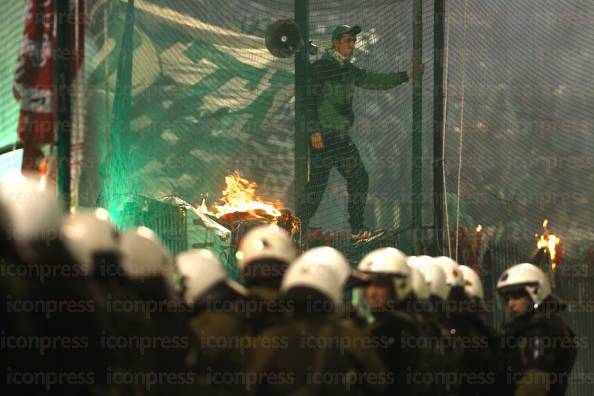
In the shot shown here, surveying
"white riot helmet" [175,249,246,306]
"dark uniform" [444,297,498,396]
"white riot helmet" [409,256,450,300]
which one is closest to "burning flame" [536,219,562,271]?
"white riot helmet" [409,256,450,300]

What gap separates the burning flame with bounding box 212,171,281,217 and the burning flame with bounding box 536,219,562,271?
365 cm

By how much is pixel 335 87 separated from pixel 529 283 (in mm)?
5548

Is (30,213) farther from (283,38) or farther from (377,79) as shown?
(377,79)

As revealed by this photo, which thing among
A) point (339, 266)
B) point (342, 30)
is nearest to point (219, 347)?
point (339, 266)

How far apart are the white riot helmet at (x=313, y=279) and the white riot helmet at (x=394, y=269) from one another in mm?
1955

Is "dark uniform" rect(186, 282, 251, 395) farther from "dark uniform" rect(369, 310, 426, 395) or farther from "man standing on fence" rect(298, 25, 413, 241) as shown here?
Result: "man standing on fence" rect(298, 25, 413, 241)

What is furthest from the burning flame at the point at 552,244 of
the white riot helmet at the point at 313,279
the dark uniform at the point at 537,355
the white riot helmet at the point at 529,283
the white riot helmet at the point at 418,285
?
the white riot helmet at the point at 313,279

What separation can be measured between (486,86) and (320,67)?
2.38m

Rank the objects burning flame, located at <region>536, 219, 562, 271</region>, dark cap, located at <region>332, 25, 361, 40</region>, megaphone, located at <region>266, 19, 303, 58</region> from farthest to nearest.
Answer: burning flame, located at <region>536, 219, 562, 271</region> < dark cap, located at <region>332, 25, 361, 40</region> < megaphone, located at <region>266, 19, 303, 58</region>

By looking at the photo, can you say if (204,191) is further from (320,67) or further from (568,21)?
(568,21)

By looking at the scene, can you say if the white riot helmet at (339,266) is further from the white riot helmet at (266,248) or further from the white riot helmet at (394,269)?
the white riot helmet at (394,269)

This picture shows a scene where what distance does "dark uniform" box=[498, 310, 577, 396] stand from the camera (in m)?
10.4

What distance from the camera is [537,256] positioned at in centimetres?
1598

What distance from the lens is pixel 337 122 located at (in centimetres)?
1603
